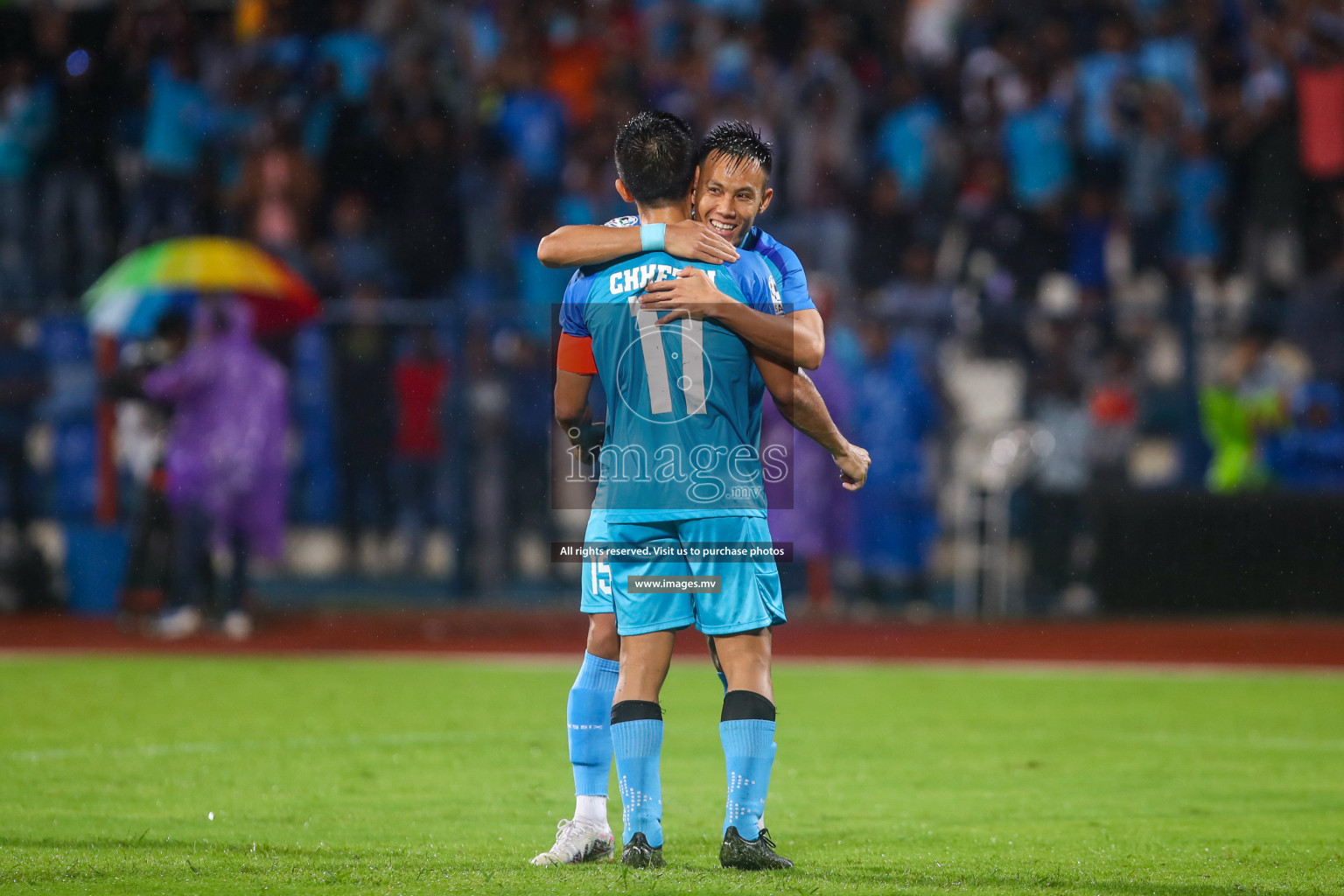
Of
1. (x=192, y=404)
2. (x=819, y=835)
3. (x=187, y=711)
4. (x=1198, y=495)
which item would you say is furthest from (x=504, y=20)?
(x=819, y=835)

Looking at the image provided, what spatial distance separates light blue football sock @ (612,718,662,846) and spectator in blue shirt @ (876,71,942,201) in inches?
494

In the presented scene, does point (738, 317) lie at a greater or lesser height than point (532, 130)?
lesser

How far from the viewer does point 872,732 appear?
899 cm

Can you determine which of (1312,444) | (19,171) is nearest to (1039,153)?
(1312,444)

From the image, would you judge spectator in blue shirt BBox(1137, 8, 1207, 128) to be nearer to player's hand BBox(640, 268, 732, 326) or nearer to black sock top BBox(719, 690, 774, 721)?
player's hand BBox(640, 268, 732, 326)

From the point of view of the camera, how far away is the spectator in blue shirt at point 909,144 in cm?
1702

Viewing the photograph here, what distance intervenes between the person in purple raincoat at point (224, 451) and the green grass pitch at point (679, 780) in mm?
1603

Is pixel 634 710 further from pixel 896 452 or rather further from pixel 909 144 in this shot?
pixel 909 144

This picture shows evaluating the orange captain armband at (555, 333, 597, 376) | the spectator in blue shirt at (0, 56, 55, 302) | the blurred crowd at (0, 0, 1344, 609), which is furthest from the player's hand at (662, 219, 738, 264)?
the spectator in blue shirt at (0, 56, 55, 302)

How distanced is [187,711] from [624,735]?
514 cm

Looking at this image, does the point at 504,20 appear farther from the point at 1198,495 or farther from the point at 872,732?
the point at 872,732

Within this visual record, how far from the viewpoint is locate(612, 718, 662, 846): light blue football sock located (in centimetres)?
509

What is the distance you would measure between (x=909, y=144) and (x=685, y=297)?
12660mm

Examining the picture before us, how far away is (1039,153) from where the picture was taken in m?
16.8
